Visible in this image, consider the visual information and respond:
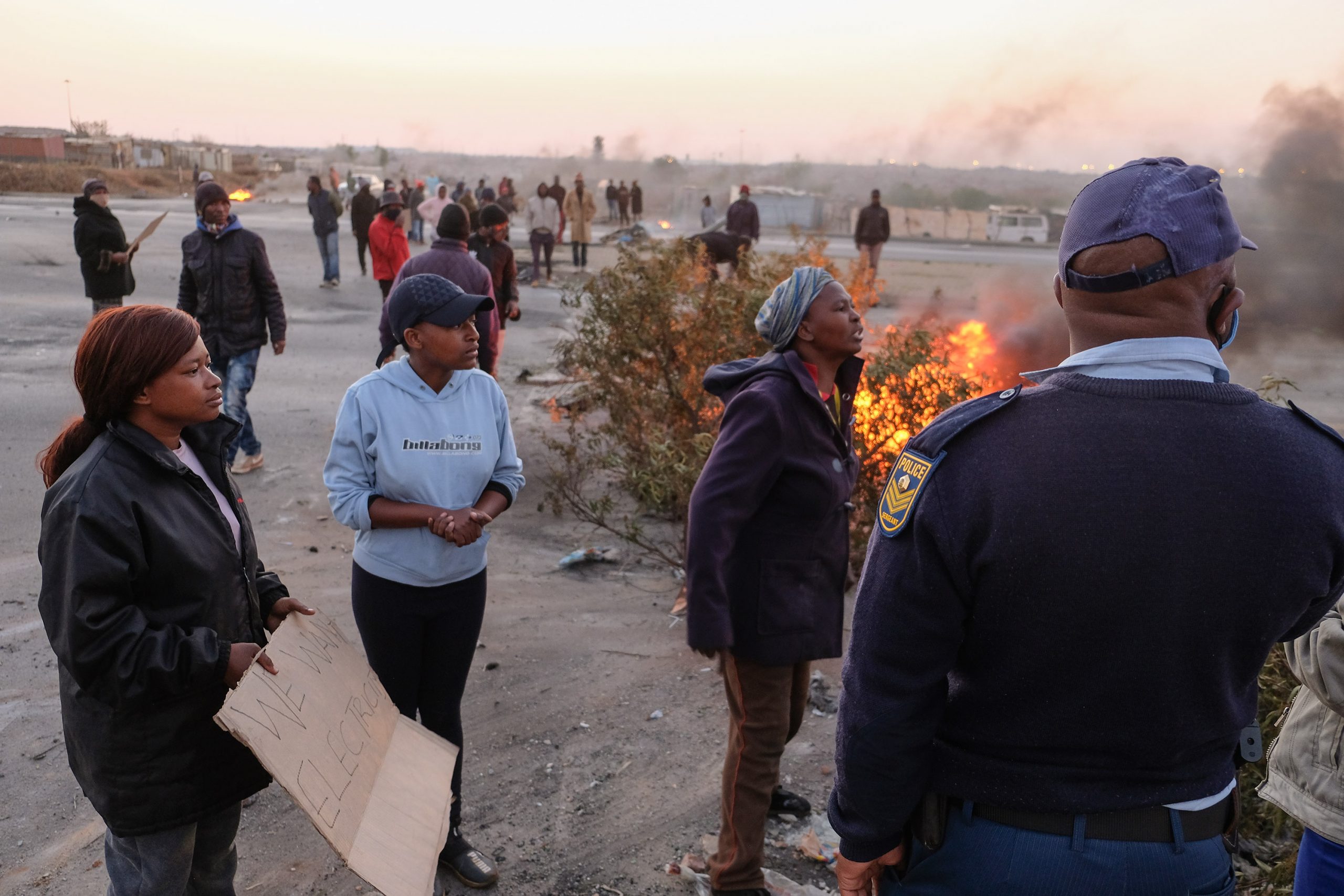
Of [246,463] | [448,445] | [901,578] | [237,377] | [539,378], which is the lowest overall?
[246,463]

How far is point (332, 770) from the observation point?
2.36m

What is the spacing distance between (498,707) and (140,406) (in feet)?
8.43

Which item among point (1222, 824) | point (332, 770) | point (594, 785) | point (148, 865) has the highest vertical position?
point (1222, 824)

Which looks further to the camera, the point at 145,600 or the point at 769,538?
the point at 769,538

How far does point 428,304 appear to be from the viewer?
3299 mm

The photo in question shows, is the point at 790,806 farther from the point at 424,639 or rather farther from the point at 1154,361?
the point at 1154,361

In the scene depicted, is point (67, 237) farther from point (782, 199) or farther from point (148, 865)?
point (782, 199)

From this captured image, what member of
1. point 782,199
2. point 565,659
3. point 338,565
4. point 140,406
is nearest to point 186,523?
point 140,406

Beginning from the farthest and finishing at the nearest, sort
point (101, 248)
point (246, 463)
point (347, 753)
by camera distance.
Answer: point (101, 248) < point (246, 463) < point (347, 753)

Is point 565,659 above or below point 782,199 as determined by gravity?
below

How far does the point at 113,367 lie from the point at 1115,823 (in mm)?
2388

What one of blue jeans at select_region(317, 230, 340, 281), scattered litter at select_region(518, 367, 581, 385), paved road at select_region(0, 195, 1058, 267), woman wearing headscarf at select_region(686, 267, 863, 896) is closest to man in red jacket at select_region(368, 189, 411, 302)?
scattered litter at select_region(518, 367, 581, 385)

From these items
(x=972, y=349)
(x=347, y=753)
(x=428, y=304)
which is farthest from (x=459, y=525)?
(x=972, y=349)

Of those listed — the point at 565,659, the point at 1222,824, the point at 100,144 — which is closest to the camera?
the point at 1222,824
